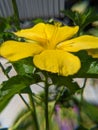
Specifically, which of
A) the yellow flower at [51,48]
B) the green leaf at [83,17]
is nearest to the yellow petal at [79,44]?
the yellow flower at [51,48]

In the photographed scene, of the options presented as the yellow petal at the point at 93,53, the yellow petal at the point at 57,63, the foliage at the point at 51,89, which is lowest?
the foliage at the point at 51,89

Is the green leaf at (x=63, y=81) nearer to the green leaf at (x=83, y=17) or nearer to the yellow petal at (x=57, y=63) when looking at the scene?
the yellow petal at (x=57, y=63)

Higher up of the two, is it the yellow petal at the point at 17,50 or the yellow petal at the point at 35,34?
the yellow petal at the point at 17,50

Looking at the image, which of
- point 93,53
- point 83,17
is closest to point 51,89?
point 83,17

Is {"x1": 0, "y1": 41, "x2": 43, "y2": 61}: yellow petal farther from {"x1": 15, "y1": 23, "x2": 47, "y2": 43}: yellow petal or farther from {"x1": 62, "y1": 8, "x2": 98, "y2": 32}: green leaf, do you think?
{"x1": 62, "y1": 8, "x2": 98, "y2": 32}: green leaf

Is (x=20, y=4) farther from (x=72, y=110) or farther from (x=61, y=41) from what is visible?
(x=61, y=41)

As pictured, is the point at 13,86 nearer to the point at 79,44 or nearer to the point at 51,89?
the point at 79,44

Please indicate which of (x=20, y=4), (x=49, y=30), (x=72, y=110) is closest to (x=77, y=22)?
(x=49, y=30)
